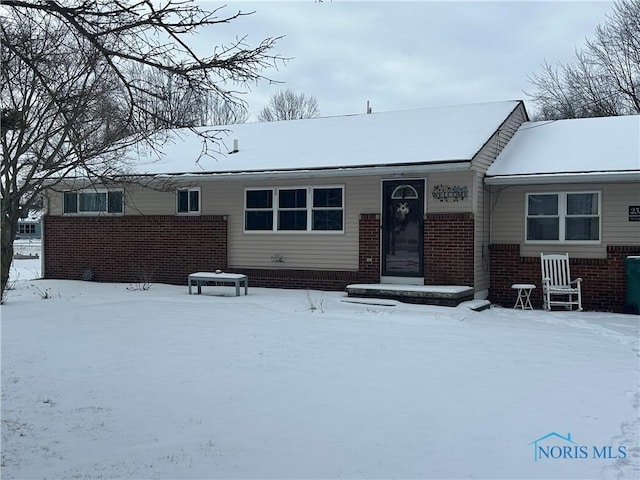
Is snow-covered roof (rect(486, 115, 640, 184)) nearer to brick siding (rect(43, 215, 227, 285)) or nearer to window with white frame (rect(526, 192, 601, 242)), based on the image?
window with white frame (rect(526, 192, 601, 242))

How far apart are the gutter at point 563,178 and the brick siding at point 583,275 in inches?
56.4

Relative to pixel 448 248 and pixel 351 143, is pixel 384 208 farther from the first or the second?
pixel 351 143

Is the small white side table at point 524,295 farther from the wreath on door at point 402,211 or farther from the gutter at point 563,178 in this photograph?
the wreath on door at point 402,211

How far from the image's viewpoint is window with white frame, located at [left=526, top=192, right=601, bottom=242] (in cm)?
1262

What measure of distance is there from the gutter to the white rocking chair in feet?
5.26

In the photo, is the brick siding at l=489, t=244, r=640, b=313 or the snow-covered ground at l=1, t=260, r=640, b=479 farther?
the brick siding at l=489, t=244, r=640, b=313

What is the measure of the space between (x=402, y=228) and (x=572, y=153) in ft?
13.1

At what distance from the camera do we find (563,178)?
12.1 metres

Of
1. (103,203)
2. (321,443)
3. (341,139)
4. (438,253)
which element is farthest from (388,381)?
(103,203)

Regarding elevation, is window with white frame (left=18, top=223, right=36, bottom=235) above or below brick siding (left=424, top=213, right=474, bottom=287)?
above

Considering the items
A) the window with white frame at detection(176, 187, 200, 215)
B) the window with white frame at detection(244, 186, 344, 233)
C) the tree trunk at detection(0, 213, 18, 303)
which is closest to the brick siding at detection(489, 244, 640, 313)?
the window with white frame at detection(244, 186, 344, 233)

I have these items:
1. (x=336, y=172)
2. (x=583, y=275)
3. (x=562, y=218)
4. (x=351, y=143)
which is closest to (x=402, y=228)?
(x=336, y=172)

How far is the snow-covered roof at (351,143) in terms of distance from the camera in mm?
13232

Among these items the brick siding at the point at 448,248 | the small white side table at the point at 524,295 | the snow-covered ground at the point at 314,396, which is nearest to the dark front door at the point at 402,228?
the brick siding at the point at 448,248
